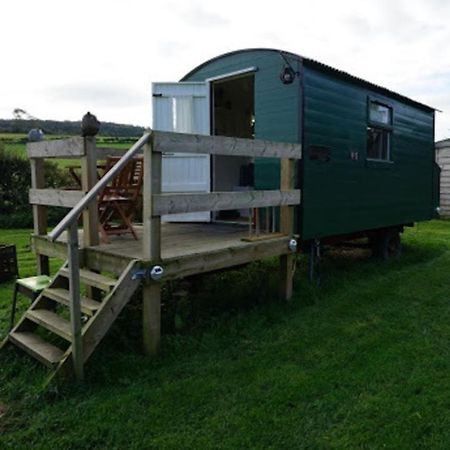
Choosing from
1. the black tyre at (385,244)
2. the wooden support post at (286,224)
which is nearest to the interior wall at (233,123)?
the wooden support post at (286,224)

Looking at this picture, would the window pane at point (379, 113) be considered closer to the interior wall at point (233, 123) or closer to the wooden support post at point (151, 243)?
the interior wall at point (233, 123)

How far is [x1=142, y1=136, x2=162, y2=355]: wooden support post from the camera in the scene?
11.0ft

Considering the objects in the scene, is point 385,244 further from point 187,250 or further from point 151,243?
point 151,243

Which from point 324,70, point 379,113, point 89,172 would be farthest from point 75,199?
point 379,113

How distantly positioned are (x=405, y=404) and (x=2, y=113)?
29066 millimetres

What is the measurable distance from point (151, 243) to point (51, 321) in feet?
3.25

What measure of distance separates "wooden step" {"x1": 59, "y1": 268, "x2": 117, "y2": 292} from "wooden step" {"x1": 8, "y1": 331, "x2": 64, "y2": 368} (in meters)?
0.56

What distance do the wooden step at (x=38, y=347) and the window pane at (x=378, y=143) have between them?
211 inches

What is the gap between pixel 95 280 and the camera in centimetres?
356

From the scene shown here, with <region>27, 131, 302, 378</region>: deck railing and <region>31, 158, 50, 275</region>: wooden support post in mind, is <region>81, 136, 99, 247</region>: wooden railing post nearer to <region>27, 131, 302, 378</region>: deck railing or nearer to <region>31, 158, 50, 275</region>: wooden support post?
<region>27, 131, 302, 378</region>: deck railing

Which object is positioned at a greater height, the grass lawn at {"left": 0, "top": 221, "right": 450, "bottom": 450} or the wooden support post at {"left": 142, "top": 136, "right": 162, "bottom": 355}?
the wooden support post at {"left": 142, "top": 136, "right": 162, "bottom": 355}

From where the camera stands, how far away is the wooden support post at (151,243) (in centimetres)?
336

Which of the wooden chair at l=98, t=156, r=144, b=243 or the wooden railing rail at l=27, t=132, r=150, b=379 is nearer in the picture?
the wooden railing rail at l=27, t=132, r=150, b=379

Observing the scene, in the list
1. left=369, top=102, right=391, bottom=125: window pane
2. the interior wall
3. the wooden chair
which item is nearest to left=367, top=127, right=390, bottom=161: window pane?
left=369, top=102, right=391, bottom=125: window pane
